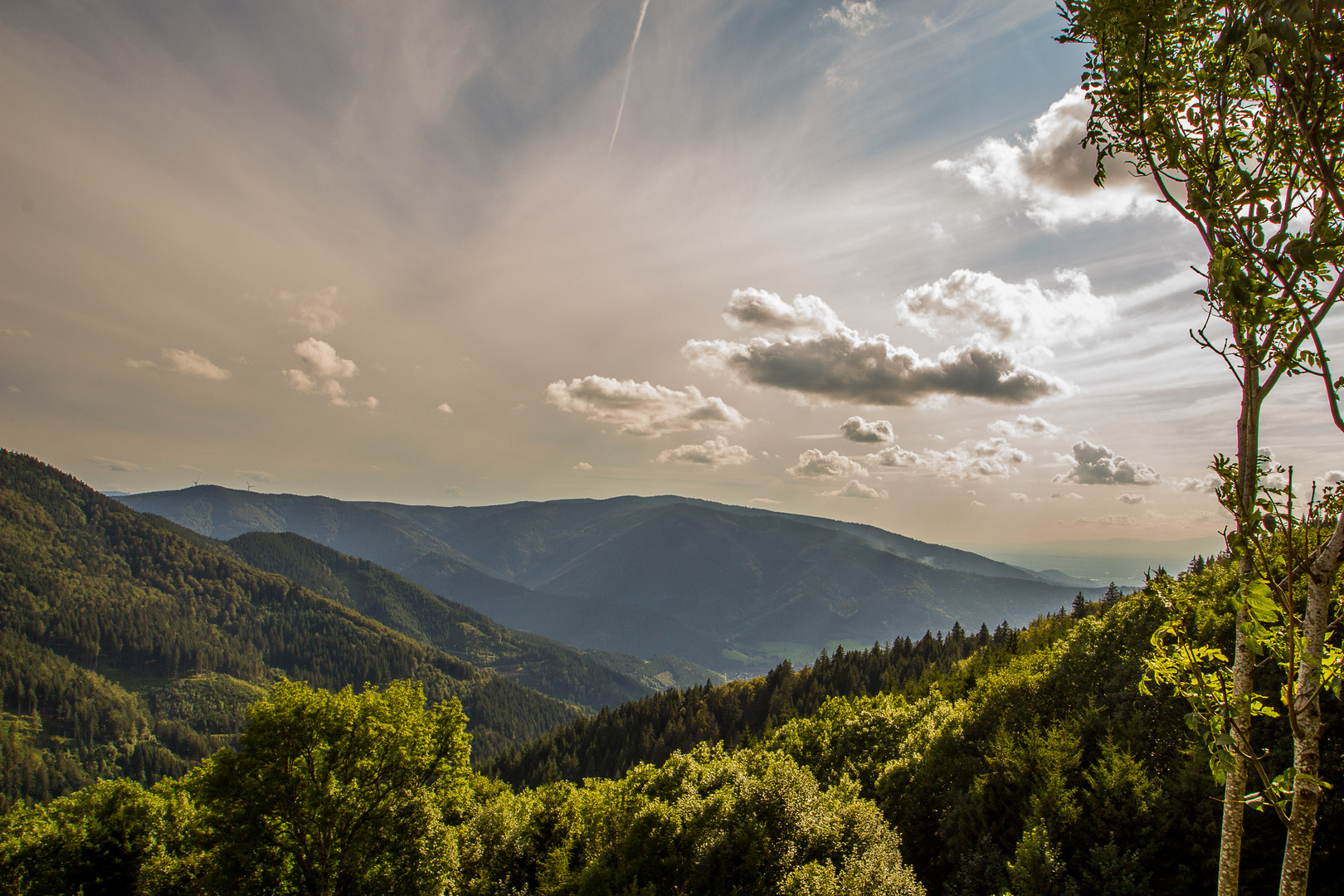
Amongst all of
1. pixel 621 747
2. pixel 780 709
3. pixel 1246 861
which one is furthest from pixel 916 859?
Result: pixel 621 747

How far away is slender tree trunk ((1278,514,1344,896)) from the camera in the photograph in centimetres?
504

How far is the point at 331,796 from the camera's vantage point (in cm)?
2847

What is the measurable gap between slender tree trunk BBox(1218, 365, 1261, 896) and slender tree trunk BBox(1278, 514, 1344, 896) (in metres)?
0.39

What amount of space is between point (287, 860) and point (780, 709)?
310 ft

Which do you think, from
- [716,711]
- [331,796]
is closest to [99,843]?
[331,796]

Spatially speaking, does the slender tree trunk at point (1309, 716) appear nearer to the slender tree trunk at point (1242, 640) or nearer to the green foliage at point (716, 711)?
the slender tree trunk at point (1242, 640)

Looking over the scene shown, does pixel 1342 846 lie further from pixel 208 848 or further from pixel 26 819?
pixel 26 819

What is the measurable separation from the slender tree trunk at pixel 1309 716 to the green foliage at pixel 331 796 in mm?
31272

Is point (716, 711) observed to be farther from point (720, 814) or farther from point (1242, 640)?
point (1242, 640)

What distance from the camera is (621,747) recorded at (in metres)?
131

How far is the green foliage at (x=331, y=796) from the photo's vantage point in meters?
26.9

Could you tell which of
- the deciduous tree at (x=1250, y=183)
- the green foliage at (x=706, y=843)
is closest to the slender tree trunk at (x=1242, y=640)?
the deciduous tree at (x=1250, y=183)

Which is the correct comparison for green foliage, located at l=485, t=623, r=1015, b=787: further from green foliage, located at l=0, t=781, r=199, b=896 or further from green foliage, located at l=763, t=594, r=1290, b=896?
green foliage, located at l=0, t=781, r=199, b=896

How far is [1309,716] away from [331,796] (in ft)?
118
